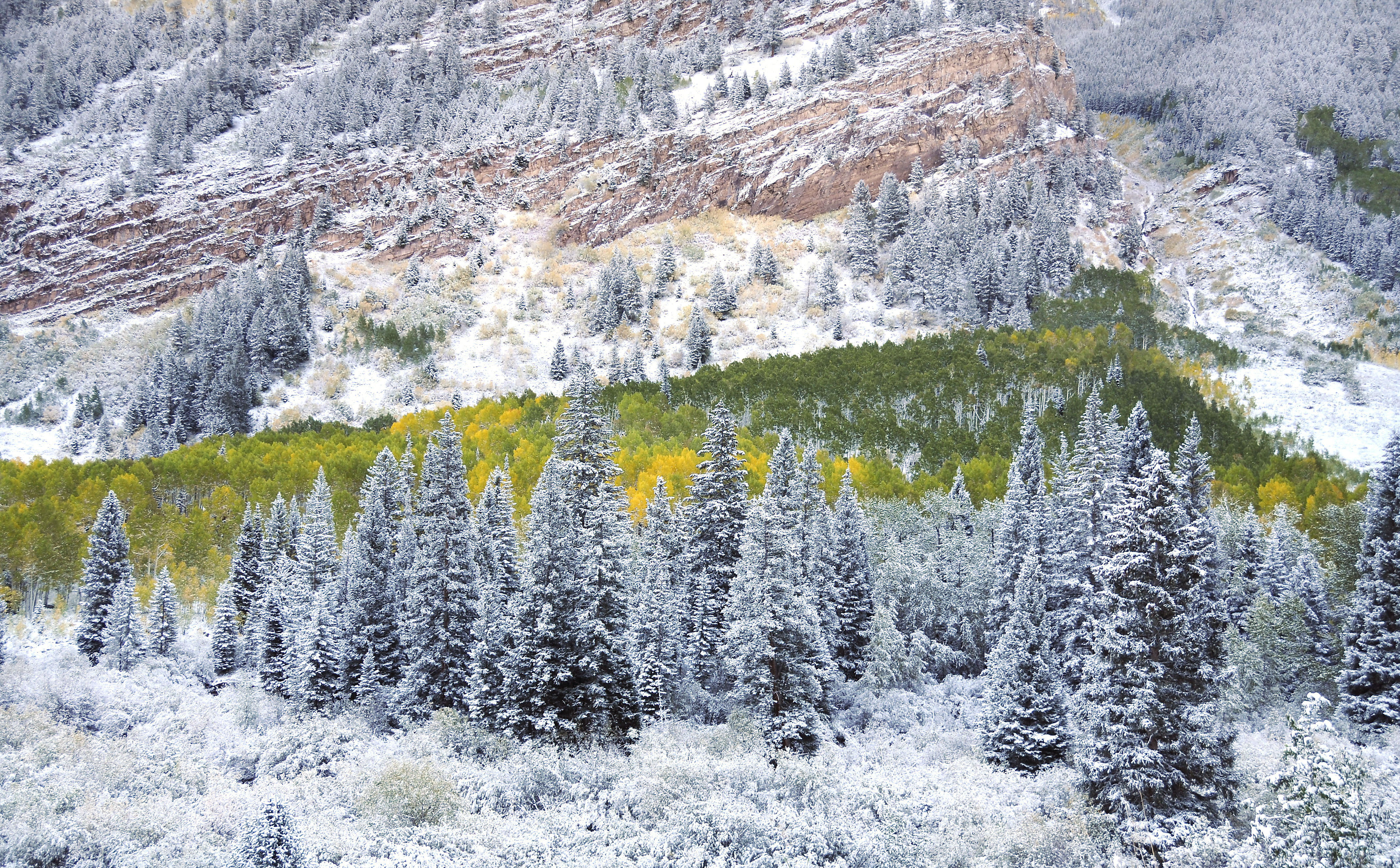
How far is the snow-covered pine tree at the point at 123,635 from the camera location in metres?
44.3

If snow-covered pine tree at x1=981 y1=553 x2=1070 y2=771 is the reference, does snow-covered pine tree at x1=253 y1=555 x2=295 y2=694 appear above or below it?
below

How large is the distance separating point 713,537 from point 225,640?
33532 millimetres

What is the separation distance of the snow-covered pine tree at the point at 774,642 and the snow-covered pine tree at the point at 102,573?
136ft

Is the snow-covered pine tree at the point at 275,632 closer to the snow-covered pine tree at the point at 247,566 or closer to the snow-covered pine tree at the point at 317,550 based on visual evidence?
the snow-covered pine tree at the point at 317,550

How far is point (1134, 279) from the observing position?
11431 centimetres

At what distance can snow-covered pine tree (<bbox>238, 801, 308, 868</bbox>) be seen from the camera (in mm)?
14734

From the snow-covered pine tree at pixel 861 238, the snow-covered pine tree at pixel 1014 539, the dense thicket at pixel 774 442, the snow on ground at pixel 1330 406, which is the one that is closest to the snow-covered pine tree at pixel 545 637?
the snow-covered pine tree at pixel 1014 539

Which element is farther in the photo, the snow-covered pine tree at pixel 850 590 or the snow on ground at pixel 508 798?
the snow-covered pine tree at pixel 850 590

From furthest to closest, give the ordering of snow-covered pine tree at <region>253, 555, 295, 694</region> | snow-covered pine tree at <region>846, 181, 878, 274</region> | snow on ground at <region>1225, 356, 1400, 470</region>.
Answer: snow-covered pine tree at <region>846, 181, 878, 274</region>
snow on ground at <region>1225, 356, 1400, 470</region>
snow-covered pine tree at <region>253, 555, 295, 694</region>

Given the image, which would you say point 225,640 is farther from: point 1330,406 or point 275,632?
point 1330,406

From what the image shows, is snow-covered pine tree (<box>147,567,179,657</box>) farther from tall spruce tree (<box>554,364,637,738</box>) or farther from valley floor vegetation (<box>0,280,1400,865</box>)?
tall spruce tree (<box>554,364,637,738</box>)

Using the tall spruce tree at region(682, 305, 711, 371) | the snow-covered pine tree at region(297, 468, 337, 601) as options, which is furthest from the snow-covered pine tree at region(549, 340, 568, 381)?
the snow-covered pine tree at region(297, 468, 337, 601)

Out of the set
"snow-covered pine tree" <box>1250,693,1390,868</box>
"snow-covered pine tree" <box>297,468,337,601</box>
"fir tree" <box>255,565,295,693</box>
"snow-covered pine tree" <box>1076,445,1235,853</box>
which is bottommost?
"fir tree" <box>255,565,295,693</box>

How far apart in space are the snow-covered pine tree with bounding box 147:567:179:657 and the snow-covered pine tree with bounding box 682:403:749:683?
3570 cm
